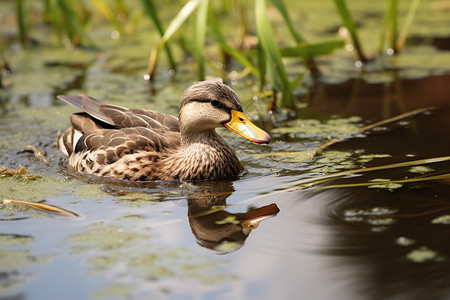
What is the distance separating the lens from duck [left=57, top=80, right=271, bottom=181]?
17.6 feet

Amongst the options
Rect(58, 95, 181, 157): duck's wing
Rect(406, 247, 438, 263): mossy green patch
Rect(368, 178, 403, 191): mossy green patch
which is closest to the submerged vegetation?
Rect(58, 95, 181, 157): duck's wing

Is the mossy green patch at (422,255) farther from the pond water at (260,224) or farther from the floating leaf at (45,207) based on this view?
the floating leaf at (45,207)

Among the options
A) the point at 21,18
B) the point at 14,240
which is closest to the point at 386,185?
the point at 14,240

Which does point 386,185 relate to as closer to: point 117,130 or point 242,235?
point 242,235

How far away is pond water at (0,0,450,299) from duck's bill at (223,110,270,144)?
338 mm

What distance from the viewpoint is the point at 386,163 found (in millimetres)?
5348

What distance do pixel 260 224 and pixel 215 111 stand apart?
4.36ft

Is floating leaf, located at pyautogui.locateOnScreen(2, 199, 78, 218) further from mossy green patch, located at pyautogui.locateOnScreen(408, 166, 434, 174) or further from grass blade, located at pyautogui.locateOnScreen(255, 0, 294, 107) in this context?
grass blade, located at pyautogui.locateOnScreen(255, 0, 294, 107)

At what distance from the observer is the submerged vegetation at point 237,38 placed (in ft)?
22.0

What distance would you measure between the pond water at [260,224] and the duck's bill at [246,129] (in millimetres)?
338

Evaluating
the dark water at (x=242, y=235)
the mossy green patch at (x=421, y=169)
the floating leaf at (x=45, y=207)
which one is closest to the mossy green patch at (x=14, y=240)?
the dark water at (x=242, y=235)

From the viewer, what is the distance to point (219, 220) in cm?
448

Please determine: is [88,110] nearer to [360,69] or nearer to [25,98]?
[25,98]

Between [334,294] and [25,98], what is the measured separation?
577cm
